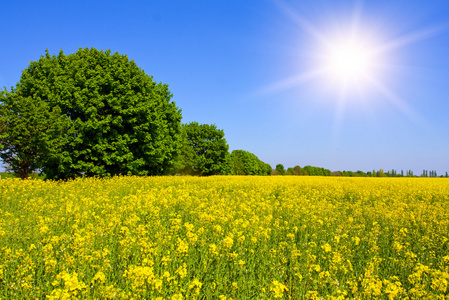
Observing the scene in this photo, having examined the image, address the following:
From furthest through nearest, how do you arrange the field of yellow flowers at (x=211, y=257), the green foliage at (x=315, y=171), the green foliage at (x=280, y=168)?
the green foliage at (x=280, y=168) → the green foliage at (x=315, y=171) → the field of yellow flowers at (x=211, y=257)

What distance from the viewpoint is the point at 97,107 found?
23484 mm

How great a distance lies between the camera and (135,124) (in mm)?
25750

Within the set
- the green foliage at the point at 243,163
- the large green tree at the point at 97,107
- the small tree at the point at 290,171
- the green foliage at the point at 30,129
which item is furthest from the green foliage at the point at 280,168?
the green foliage at the point at 30,129

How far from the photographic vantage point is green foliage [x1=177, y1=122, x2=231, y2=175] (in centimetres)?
5338

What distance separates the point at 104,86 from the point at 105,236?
22.5 m

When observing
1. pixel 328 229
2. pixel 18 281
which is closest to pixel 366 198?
pixel 328 229

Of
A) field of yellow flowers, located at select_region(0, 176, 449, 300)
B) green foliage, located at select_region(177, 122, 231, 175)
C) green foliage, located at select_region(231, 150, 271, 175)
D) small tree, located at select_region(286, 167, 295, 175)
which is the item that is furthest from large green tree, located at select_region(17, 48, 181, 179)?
small tree, located at select_region(286, 167, 295, 175)

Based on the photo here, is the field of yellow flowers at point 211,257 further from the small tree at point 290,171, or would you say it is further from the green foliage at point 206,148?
the small tree at point 290,171

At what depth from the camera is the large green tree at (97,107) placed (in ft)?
75.6

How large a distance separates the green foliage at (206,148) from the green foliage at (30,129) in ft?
103

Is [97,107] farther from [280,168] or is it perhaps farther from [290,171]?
[280,168]

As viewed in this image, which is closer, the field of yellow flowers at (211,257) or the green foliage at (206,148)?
the field of yellow flowers at (211,257)

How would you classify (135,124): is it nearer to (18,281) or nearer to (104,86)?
(104,86)

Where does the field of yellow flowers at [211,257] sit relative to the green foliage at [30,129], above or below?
below
